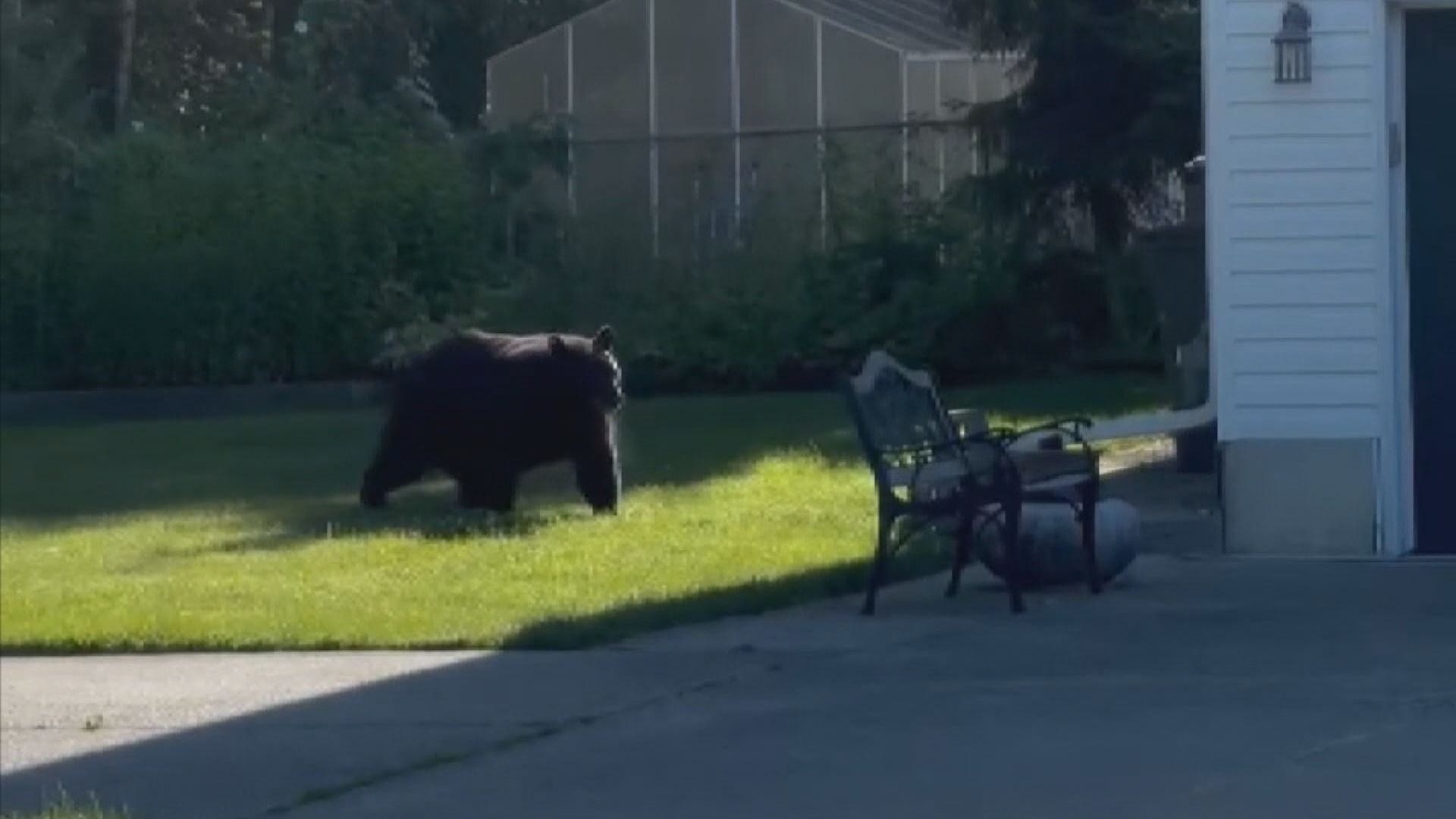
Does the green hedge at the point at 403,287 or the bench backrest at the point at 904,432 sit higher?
the green hedge at the point at 403,287

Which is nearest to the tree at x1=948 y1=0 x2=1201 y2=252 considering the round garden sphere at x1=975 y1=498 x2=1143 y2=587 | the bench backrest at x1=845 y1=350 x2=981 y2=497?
the bench backrest at x1=845 y1=350 x2=981 y2=497

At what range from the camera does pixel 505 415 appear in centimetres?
1555

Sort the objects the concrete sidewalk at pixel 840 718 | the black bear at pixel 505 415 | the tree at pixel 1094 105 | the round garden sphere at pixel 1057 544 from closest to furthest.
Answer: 1. the concrete sidewalk at pixel 840 718
2. the round garden sphere at pixel 1057 544
3. the black bear at pixel 505 415
4. the tree at pixel 1094 105

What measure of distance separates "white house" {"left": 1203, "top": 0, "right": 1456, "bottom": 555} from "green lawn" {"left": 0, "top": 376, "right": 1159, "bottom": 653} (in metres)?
1.67

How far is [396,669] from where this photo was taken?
1073 centimetres

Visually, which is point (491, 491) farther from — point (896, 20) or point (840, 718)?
point (896, 20)

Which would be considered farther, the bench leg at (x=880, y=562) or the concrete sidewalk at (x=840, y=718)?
the bench leg at (x=880, y=562)

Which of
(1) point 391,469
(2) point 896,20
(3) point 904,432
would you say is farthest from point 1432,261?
(2) point 896,20

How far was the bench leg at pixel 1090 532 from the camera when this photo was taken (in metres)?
11.8

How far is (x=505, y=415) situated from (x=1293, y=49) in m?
4.95

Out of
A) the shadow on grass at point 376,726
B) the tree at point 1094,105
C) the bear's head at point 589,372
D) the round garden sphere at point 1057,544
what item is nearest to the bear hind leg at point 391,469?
the bear's head at point 589,372

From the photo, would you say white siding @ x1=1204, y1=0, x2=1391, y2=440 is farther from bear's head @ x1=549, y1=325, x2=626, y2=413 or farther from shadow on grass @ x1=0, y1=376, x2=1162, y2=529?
shadow on grass @ x1=0, y1=376, x2=1162, y2=529

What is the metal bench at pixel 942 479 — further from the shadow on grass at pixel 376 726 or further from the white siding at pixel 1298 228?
the white siding at pixel 1298 228

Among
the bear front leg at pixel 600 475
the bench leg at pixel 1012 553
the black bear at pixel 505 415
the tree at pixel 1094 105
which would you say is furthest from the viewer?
the tree at pixel 1094 105
